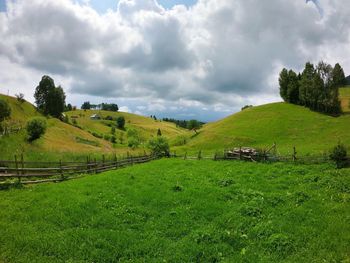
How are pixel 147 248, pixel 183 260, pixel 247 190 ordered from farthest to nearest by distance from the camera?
pixel 247 190
pixel 147 248
pixel 183 260

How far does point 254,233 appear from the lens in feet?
51.7

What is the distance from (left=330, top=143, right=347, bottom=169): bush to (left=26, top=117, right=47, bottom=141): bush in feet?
193

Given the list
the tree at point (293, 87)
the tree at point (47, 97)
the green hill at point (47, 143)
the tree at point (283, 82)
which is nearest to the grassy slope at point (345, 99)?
the tree at point (293, 87)

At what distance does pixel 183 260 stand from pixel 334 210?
975 centimetres

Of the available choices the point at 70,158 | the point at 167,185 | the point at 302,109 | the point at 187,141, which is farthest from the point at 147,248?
the point at 302,109

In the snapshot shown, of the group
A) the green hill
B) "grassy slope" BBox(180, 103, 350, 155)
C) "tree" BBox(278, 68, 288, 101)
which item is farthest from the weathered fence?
"tree" BBox(278, 68, 288, 101)

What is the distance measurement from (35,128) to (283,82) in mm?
85839

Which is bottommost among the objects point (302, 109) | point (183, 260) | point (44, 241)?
point (183, 260)

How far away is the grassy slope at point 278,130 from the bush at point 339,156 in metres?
34.4

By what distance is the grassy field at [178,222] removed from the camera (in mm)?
13617

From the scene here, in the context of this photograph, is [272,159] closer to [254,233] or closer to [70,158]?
[254,233]

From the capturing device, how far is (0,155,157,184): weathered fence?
2596 cm

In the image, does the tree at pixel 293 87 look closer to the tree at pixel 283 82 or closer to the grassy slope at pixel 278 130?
the tree at pixel 283 82

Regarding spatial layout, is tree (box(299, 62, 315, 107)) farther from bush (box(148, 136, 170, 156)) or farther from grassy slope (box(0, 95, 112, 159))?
grassy slope (box(0, 95, 112, 159))
